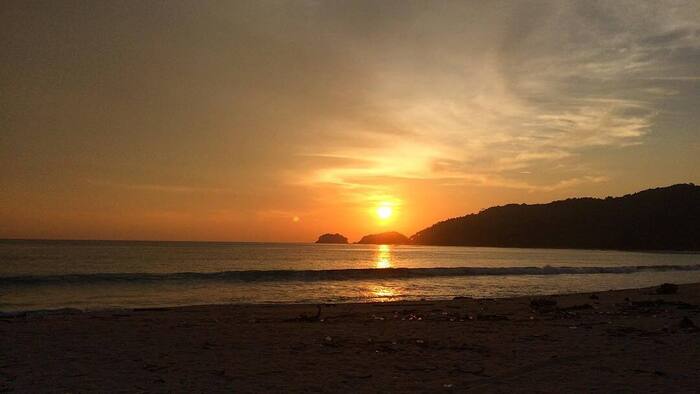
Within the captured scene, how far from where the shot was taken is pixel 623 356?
→ 9750mm

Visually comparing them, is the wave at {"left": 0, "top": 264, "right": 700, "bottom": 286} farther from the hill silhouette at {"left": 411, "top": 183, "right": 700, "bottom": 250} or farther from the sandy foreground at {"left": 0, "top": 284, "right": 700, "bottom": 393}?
the hill silhouette at {"left": 411, "top": 183, "right": 700, "bottom": 250}

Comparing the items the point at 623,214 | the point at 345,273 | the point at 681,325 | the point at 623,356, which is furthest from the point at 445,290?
the point at 623,214

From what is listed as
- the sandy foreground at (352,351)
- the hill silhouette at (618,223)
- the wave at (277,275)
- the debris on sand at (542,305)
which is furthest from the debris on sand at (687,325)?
the hill silhouette at (618,223)

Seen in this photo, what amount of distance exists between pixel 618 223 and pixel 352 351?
166 m

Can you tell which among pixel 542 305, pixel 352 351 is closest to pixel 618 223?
pixel 542 305

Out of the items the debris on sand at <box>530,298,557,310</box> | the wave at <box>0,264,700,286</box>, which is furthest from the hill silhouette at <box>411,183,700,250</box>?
the debris on sand at <box>530,298,557,310</box>

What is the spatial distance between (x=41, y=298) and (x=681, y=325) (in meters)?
26.0

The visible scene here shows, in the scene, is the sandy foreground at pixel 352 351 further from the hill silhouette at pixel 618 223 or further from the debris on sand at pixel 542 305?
the hill silhouette at pixel 618 223

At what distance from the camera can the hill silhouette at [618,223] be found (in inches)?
5458

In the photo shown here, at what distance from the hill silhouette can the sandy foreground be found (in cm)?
14193

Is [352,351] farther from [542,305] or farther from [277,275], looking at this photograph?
[277,275]

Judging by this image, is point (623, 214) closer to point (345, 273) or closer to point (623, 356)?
point (345, 273)

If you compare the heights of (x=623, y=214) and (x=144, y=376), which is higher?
(x=623, y=214)

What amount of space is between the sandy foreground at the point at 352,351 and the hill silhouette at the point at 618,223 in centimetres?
14193
